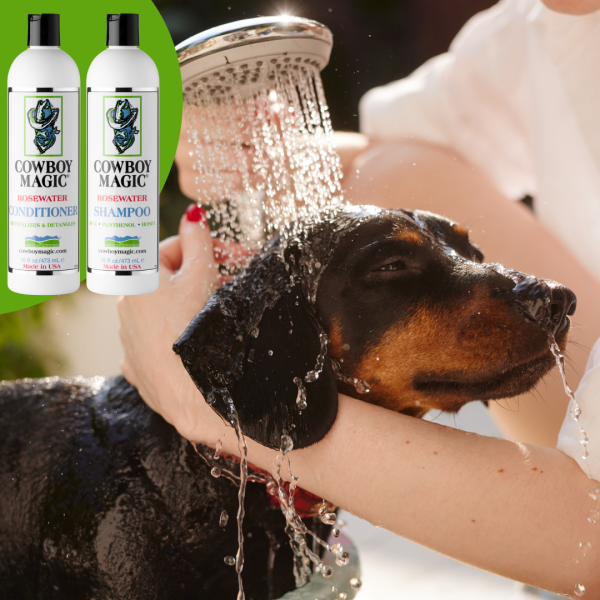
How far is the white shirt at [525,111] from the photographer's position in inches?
44.7

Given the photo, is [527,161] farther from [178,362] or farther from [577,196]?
[178,362]

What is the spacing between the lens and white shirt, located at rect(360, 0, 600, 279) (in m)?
1.14

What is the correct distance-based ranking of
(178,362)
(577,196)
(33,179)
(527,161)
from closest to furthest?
1. (33,179)
2. (178,362)
3. (577,196)
4. (527,161)

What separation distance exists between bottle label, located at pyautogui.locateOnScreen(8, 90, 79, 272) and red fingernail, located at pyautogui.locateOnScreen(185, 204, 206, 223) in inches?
13.2

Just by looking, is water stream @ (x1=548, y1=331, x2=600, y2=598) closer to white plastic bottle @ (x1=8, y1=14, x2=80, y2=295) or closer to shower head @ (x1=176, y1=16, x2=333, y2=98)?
shower head @ (x1=176, y1=16, x2=333, y2=98)

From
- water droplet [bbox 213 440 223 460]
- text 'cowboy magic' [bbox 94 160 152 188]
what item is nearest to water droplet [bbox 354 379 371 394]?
water droplet [bbox 213 440 223 460]

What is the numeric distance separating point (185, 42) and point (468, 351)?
0.60 meters

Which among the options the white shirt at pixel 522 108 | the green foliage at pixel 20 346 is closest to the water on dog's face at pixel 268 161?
the white shirt at pixel 522 108

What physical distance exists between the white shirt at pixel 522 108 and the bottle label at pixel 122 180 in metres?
0.54

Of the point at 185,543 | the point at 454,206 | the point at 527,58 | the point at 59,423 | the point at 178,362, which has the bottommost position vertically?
the point at 185,543

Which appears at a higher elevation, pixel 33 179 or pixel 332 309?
pixel 33 179

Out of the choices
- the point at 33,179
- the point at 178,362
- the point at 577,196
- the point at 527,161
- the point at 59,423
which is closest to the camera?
the point at 33,179

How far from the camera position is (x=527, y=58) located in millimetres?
1244

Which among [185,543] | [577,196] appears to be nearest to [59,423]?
[185,543]
